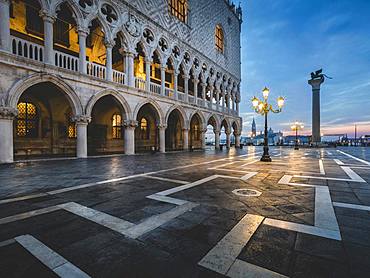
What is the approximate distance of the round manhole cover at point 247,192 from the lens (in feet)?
14.6

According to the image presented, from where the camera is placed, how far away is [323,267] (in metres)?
1.89

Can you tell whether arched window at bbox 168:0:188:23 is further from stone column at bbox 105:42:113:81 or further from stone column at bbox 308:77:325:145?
stone column at bbox 308:77:325:145

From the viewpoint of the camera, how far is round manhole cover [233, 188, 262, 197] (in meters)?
4.46

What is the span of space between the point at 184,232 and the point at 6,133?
39.3 feet

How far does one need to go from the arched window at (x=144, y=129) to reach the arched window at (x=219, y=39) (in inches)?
699

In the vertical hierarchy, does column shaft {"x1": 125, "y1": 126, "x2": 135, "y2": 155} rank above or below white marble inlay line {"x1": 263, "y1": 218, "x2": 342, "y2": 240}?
above

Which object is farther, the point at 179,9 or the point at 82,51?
the point at 179,9

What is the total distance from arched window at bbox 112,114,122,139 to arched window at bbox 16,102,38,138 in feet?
22.2

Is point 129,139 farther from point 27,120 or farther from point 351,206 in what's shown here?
point 351,206

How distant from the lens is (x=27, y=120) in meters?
14.2

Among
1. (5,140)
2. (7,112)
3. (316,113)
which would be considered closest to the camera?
(7,112)

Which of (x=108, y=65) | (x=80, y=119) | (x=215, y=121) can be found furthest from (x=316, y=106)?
(x=80, y=119)

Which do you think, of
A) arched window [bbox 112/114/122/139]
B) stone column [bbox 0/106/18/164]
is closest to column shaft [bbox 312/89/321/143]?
arched window [bbox 112/114/122/139]

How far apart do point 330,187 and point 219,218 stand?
4.20 m
